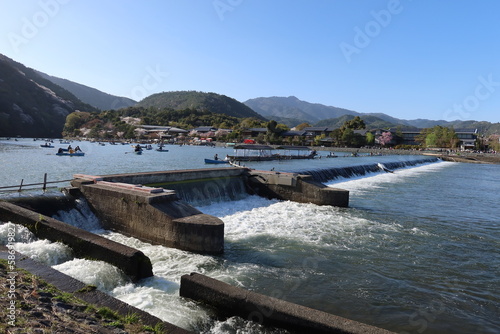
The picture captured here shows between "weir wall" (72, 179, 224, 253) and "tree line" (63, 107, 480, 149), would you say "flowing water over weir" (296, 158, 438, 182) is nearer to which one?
"weir wall" (72, 179, 224, 253)

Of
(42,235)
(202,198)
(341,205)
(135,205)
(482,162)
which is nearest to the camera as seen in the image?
(42,235)

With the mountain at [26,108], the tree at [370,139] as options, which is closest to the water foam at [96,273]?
the tree at [370,139]

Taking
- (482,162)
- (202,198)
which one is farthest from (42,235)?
(482,162)

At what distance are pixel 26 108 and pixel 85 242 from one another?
A: 158m

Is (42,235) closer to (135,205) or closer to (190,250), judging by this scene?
(135,205)

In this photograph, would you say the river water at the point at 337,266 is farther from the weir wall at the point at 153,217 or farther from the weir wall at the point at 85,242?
the weir wall at the point at 153,217

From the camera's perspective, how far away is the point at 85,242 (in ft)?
32.3

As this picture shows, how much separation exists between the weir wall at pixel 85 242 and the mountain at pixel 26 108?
14003cm

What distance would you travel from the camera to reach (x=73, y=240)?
10109 mm

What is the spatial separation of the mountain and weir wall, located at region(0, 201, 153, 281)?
5513 inches

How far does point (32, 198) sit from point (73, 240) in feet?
16.3

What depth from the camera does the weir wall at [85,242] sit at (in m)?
9.09

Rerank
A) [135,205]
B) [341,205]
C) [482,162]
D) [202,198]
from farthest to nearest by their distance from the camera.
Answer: [482,162], [341,205], [202,198], [135,205]

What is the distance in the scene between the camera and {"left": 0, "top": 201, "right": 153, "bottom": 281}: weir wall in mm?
9086
